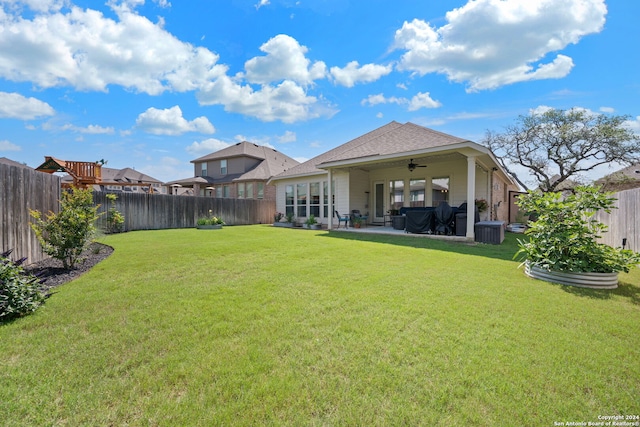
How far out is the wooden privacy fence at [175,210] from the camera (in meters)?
12.2

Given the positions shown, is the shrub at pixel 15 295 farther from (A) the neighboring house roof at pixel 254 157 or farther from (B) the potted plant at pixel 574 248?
(A) the neighboring house roof at pixel 254 157

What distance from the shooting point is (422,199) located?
1286 cm

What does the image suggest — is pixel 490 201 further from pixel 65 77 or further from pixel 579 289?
pixel 65 77

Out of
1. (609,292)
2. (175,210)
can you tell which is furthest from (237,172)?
(609,292)

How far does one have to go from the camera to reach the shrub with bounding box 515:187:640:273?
14.1 feet

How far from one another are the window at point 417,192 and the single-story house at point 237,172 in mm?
12733

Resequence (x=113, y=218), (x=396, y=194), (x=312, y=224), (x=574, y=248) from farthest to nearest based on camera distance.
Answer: (x=312, y=224)
(x=396, y=194)
(x=113, y=218)
(x=574, y=248)

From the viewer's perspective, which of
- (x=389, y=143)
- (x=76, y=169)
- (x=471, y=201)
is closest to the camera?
(x=471, y=201)

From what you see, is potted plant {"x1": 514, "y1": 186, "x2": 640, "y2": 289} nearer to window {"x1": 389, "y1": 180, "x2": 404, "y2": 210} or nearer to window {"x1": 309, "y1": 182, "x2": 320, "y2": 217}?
window {"x1": 389, "y1": 180, "x2": 404, "y2": 210}

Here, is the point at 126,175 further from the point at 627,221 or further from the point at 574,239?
the point at 627,221

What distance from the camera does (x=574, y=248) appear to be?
4414 millimetres

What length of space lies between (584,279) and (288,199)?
13.6 metres

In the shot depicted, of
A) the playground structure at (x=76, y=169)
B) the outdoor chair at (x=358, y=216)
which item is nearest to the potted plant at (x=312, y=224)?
the outdoor chair at (x=358, y=216)

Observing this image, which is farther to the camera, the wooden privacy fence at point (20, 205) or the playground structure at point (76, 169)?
the playground structure at point (76, 169)
